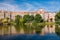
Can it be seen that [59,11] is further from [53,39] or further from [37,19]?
[53,39]

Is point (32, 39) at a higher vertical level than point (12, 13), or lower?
lower

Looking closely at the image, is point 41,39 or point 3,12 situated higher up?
point 3,12

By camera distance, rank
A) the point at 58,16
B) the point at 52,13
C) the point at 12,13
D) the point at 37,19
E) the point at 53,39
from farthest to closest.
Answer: the point at 12,13
the point at 52,13
the point at 37,19
the point at 58,16
the point at 53,39

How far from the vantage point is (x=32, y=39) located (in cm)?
862

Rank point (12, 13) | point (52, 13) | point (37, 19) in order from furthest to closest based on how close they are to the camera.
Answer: point (12, 13), point (52, 13), point (37, 19)

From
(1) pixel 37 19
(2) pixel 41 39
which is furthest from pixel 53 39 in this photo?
(1) pixel 37 19

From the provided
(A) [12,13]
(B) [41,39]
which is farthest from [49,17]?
(B) [41,39]

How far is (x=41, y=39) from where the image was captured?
874 cm

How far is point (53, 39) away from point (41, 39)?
0.53 meters

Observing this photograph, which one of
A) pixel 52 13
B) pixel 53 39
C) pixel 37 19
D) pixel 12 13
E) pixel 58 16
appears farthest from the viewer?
pixel 12 13

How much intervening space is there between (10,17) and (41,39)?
18.0m

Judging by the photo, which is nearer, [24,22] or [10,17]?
[24,22]

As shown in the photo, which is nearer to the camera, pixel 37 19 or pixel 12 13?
pixel 37 19

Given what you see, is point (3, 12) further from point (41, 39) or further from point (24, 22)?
point (41, 39)
